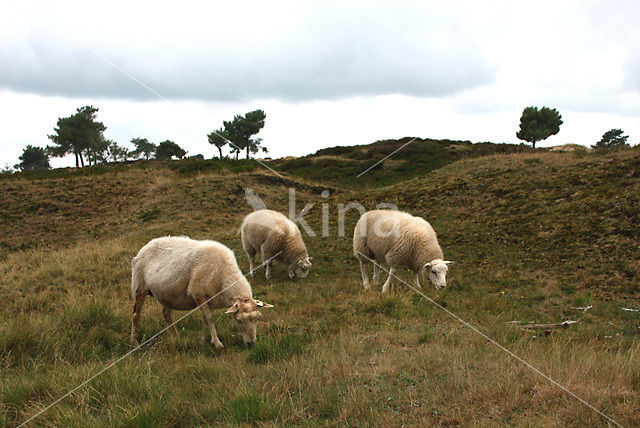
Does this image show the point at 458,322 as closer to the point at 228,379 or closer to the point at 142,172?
the point at 228,379

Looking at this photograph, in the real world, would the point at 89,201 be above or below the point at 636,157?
below

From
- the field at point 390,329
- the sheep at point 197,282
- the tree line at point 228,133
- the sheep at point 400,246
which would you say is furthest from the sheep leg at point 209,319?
the tree line at point 228,133

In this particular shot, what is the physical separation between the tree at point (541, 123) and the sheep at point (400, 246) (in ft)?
180

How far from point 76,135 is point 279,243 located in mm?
60852

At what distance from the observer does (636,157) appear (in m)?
18.3

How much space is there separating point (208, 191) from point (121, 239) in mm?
10086

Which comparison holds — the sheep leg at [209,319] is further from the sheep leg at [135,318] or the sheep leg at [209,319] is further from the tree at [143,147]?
the tree at [143,147]

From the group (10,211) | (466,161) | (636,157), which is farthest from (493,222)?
(10,211)

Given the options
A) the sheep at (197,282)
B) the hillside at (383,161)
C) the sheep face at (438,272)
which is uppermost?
the hillside at (383,161)

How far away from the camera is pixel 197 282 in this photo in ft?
27.3

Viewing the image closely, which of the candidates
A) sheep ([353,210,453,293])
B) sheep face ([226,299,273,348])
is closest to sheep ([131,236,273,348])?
sheep face ([226,299,273,348])

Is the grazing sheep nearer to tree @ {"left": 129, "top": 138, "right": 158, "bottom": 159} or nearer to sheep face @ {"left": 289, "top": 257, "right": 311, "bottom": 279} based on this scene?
sheep face @ {"left": 289, "top": 257, "right": 311, "bottom": 279}

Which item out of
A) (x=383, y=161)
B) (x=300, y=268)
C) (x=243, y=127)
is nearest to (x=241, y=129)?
(x=243, y=127)

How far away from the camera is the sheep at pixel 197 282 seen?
796 cm
